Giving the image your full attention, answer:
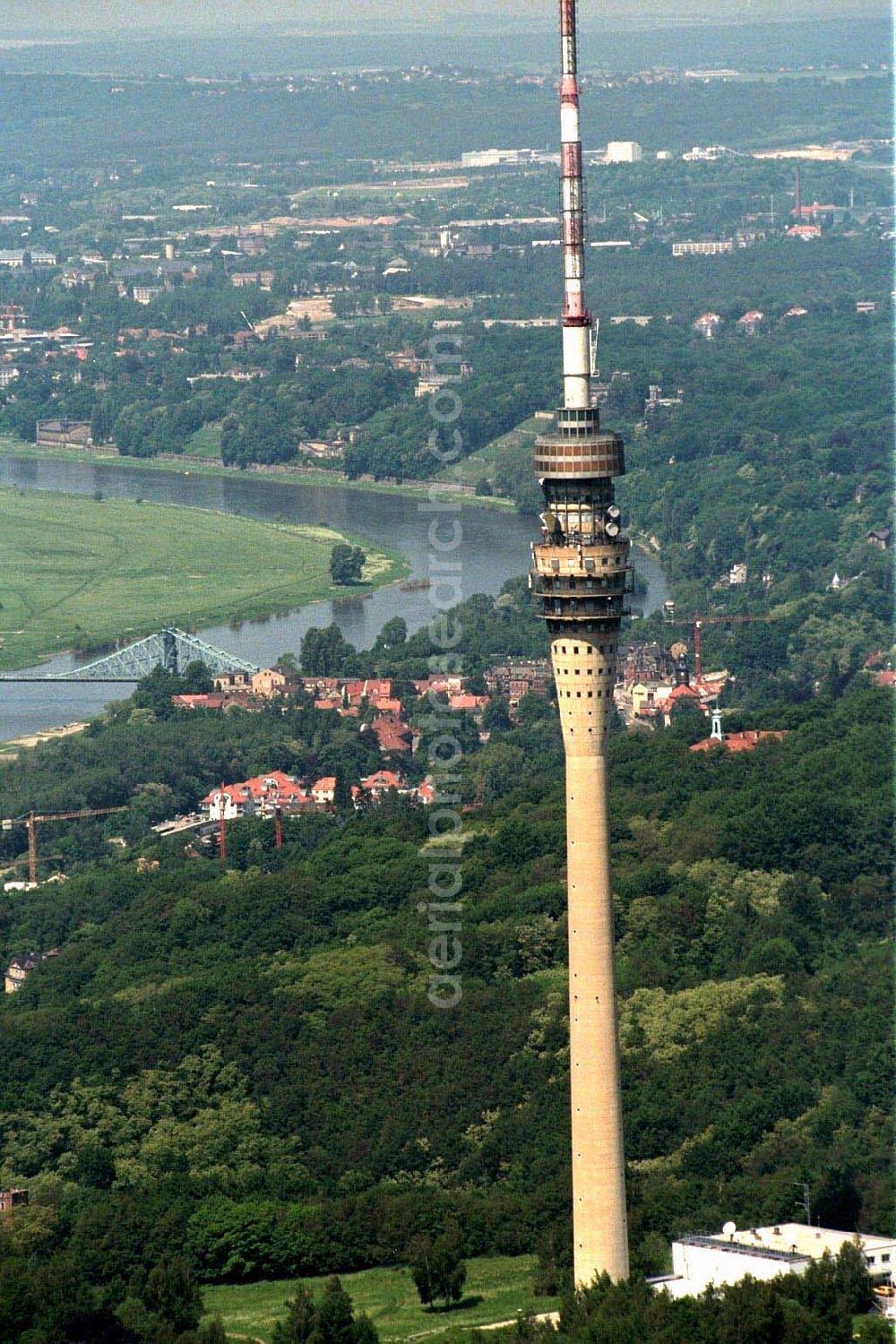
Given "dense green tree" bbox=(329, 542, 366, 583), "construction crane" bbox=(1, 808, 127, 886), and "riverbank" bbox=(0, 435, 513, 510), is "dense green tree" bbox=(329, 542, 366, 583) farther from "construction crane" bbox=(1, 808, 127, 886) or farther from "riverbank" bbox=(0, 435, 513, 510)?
"construction crane" bbox=(1, 808, 127, 886)

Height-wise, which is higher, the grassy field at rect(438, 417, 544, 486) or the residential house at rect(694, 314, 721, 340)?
the residential house at rect(694, 314, 721, 340)

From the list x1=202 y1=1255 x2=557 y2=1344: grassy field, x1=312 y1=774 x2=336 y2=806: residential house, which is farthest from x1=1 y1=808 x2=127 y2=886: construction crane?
x1=202 y1=1255 x2=557 y2=1344: grassy field

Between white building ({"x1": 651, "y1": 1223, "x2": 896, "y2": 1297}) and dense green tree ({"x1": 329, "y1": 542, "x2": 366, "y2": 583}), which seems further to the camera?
dense green tree ({"x1": 329, "y1": 542, "x2": 366, "y2": 583})

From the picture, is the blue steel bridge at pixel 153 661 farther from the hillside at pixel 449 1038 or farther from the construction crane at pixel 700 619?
the hillside at pixel 449 1038

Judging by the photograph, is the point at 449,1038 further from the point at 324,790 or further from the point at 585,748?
the point at 324,790

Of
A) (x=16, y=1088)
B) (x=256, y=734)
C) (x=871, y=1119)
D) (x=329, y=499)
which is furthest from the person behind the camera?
(x=329, y=499)

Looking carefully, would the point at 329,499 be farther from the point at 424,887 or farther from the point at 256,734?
the point at 424,887

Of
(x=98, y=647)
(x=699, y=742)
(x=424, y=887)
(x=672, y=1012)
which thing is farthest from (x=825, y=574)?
(x=672, y=1012)
